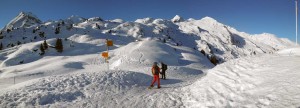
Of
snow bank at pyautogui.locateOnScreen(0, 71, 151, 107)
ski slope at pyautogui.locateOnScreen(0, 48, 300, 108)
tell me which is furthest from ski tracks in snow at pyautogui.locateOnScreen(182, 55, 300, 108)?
snow bank at pyautogui.locateOnScreen(0, 71, 151, 107)

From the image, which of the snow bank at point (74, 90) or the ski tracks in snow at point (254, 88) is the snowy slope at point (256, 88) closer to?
the ski tracks in snow at point (254, 88)

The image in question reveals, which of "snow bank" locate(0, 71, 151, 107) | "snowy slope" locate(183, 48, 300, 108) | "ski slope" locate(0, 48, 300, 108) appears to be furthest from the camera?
"snow bank" locate(0, 71, 151, 107)

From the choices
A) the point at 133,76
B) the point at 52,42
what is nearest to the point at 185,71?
the point at 133,76

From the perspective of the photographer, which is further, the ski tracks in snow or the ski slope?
the ski slope

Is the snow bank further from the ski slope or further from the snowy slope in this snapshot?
the snowy slope

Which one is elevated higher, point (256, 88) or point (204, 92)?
point (256, 88)

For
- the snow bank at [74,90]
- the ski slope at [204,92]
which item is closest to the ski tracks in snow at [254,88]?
the ski slope at [204,92]

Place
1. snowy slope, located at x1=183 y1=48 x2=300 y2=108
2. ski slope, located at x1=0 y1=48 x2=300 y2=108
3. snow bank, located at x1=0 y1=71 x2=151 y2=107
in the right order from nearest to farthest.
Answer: snowy slope, located at x1=183 y1=48 x2=300 y2=108, ski slope, located at x1=0 y1=48 x2=300 y2=108, snow bank, located at x1=0 y1=71 x2=151 y2=107

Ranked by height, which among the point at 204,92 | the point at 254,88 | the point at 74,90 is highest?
the point at 254,88

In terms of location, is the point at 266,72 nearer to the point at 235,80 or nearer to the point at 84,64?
the point at 235,80

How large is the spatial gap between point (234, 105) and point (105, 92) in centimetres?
852

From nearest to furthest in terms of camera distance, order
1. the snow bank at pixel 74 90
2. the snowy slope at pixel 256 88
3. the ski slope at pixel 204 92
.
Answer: the snowy slope at pixel 256 88 < the ski slope at pixel 204 92 < the snow bank at pixel 74 90

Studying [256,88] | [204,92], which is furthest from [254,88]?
[204,92]

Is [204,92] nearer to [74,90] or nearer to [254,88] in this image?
[254,88]
